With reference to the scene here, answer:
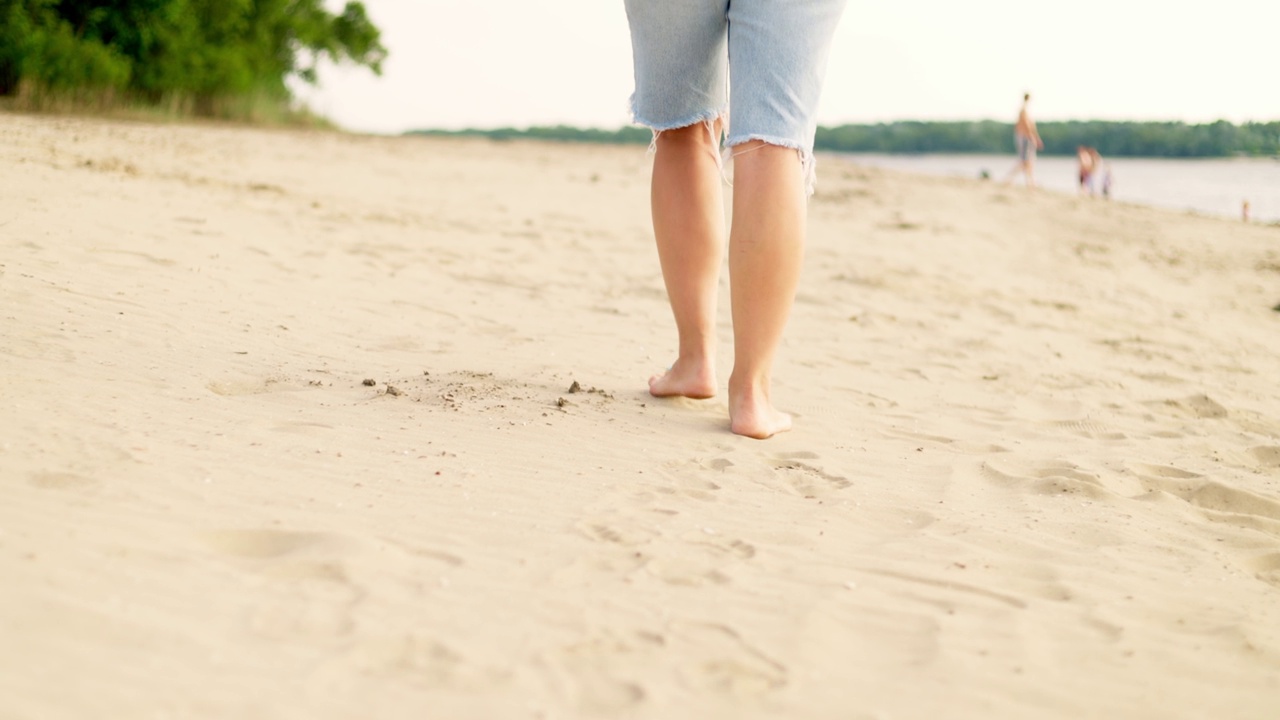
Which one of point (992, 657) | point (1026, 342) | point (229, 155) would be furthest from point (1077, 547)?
point (229, 155)

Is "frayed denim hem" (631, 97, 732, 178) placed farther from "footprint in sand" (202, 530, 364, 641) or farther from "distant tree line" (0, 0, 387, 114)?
"distant tree line" (0, 0, 387, 114)

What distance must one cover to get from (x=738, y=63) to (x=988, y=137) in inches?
1993

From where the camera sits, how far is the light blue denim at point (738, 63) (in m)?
2.36

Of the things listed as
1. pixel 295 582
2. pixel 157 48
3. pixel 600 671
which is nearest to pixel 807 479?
pixel 600 671

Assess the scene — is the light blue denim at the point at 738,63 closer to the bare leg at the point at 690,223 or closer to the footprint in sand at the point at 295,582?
the bare leg at the point at 690,223

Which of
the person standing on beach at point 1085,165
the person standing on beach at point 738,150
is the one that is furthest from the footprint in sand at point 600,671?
the person standing on beach at point 1085,165

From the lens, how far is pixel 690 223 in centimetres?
272

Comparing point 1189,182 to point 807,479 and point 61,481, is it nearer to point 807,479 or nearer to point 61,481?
point 807,479

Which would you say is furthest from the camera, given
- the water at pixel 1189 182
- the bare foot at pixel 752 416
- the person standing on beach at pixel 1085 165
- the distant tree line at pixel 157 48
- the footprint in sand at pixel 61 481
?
the person standing on beach at pixel 1085 165

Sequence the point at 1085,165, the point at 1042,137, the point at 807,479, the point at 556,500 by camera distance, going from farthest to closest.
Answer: the point at 1042,137 → the point at 1085,165 → the point at 807,479 → the point at 556,500

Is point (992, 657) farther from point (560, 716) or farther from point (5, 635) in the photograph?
point (5, 635)

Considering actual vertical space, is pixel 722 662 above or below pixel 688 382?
below

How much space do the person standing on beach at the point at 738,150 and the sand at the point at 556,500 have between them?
0.87ft

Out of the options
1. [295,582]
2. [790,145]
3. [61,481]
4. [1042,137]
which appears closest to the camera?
[295,582]
